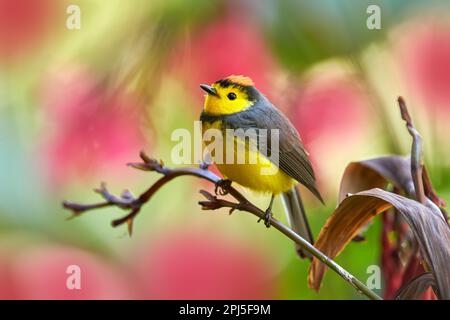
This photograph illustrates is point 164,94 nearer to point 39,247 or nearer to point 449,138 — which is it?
point 39,247

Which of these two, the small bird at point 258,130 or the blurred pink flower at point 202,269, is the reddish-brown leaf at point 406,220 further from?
the blurred pink flower at point 202,269

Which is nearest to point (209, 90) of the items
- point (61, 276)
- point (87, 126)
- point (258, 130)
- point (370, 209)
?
point (258, 130)

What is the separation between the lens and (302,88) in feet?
3.63

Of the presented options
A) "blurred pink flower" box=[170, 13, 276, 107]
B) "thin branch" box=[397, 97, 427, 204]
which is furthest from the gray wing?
"thin branch" box=[397, 97, 427, 204]

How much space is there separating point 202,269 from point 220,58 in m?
0.39

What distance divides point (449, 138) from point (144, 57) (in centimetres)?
63

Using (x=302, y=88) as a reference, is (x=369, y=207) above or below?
below

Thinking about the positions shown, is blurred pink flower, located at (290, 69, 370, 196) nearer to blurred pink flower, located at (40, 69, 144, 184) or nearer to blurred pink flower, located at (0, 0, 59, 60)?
blurred pink flower, located at (40, 69, 144, 184)

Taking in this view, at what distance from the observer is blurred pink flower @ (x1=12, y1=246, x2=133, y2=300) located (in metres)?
1.08

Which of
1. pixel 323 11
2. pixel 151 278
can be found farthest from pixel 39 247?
pixel 323 11

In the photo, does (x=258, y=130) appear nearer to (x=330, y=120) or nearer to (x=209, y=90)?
(x=209, y=90)

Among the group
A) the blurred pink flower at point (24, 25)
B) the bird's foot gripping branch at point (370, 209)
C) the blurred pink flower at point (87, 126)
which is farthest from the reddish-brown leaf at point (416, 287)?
the blurred pink flower at point (24, 25)

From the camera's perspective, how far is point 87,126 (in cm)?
106

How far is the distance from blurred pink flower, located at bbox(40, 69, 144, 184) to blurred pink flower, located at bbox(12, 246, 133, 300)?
0.15m
